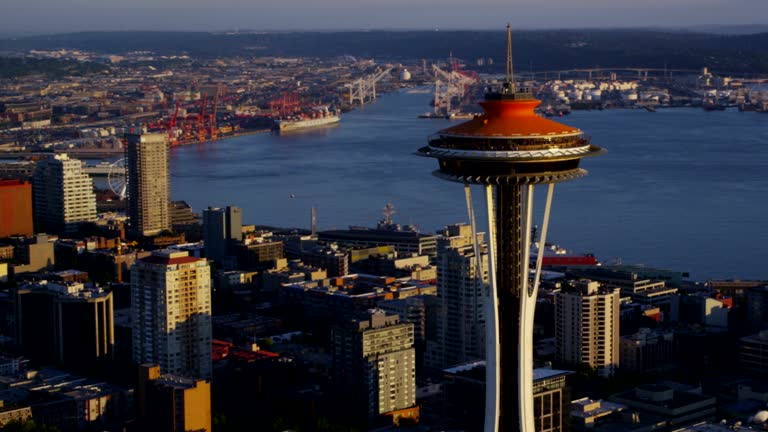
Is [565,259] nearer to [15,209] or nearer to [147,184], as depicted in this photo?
[147,184]

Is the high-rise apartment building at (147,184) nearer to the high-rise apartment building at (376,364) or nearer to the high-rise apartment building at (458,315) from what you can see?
the high-rise apartment building at (458,315)

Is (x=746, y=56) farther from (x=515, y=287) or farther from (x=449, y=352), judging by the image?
(x=515, y=287)

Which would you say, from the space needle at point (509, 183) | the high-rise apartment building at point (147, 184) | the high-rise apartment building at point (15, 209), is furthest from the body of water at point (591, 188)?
the space needle at point (509, 183)

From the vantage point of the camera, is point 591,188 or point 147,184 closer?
point 147,184

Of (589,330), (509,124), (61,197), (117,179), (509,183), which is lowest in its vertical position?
(117,179)

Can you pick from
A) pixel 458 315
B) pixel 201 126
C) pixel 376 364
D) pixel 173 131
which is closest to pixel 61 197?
pixel 458 315

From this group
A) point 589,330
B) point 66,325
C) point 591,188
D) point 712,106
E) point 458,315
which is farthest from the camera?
point 712,106

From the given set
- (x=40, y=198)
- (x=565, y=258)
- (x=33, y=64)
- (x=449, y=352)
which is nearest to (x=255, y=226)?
(x=40, y=198)
